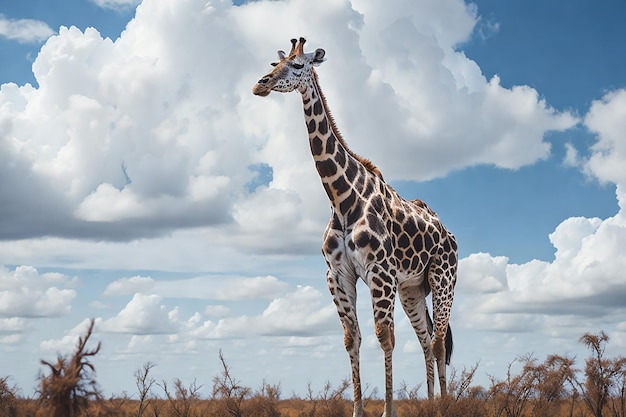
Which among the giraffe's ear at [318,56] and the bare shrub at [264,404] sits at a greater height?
the giraffe's ear at [318,56]

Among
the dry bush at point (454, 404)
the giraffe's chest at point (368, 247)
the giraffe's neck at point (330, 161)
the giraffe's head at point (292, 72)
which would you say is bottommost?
the dry bush at point (454, 404)

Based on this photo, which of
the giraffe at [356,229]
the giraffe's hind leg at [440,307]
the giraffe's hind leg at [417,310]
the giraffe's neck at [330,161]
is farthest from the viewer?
the giraffe's hind leg at [417,310]

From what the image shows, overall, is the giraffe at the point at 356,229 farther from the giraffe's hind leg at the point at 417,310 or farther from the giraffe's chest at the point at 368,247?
the giraffe's hind leg at the point at 417,310

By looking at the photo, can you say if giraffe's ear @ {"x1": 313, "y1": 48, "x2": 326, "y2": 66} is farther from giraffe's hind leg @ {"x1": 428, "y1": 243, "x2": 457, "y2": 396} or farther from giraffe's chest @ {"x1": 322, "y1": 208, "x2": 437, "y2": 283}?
giraffe's hind leg @ {"x1": 428, "y1": 243, "x2": 457, "y2": 396}

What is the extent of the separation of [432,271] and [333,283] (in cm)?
→ 291

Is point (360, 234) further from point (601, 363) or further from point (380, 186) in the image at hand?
point (601, 363)

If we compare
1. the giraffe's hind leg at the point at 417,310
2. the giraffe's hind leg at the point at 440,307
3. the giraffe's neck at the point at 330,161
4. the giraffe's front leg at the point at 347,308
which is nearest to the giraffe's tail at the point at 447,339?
the giraffe's hind leg at the point at 417,310

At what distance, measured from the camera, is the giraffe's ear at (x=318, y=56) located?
1384 centimetres

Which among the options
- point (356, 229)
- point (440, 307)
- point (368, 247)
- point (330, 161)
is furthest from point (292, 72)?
point (440, 307)

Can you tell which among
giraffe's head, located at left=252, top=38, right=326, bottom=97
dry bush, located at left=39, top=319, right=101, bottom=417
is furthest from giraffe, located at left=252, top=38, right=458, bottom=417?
dry bush, located at left=39, top=319, right=101, bottom=417

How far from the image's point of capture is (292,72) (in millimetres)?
13594

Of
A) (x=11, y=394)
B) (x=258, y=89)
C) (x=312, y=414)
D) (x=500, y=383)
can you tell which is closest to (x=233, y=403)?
(x=312, y=414)

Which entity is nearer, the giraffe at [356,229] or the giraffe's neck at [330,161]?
the giraffe at [356,229]

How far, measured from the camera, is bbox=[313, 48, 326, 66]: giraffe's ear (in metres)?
13.8
